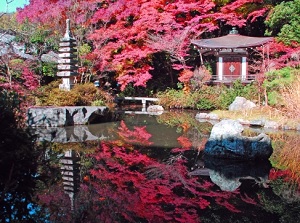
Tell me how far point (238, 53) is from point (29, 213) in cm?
1588

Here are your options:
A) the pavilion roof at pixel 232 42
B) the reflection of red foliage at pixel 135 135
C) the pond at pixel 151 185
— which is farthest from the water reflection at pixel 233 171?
the pavilion roof at pixel 232 42

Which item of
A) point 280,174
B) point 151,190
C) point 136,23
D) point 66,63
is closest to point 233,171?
point 280,174

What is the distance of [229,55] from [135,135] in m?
10.3

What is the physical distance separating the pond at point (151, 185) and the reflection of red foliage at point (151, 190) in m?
0.01

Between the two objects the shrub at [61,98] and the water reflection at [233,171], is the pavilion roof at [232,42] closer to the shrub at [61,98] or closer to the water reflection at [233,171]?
the shrub at [61,98]

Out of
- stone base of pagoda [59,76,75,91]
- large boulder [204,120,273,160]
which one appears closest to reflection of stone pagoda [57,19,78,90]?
stone base of pagoda [59,76,75,91]

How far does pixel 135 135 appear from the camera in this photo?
30.5 feet

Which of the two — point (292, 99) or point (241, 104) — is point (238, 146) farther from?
point (241, 104)

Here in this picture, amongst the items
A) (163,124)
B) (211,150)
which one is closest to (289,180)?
(211,150)

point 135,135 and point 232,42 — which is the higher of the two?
point 232,42

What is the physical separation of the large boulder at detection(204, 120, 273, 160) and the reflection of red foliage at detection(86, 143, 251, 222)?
799 mm

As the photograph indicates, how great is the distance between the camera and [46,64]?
1614 centimetres

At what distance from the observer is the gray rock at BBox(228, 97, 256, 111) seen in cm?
1328

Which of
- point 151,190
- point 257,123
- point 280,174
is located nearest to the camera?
point 151,190
